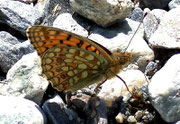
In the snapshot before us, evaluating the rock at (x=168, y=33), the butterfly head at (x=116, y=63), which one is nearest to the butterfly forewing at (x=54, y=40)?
the butterfly head at (x=116, y=63)

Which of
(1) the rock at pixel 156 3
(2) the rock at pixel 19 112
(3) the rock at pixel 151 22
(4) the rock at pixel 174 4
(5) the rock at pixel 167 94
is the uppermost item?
(4) the rock at pixel 174 4

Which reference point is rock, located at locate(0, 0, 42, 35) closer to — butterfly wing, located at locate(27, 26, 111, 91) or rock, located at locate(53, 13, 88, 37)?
rock, located at locate(53, 13, 88, 37)

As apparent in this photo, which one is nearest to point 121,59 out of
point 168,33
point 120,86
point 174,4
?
point 120,86

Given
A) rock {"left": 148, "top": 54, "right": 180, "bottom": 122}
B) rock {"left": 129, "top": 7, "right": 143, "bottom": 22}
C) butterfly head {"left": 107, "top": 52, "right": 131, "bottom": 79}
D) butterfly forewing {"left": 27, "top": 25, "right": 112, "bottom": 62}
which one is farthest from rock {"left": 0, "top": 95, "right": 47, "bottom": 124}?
rock {"left": 129, "top": 7, "right": 143, "bottom": 22}

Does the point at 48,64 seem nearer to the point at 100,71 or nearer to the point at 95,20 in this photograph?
the point at 100,71

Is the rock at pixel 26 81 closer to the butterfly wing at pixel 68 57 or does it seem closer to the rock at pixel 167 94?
the butterfly wing at pixel 68 57

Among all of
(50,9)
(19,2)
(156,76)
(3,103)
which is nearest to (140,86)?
(156,76)

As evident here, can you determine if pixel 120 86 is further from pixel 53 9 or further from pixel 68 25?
pixel 53 9
